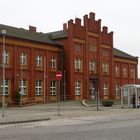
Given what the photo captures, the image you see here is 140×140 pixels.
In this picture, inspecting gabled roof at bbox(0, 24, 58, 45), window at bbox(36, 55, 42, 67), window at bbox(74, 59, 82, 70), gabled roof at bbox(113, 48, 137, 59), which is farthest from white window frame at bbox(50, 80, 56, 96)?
gabled roof at bbox(113, 48, 137, 59)

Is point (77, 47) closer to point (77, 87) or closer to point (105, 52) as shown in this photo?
point (77, 87)

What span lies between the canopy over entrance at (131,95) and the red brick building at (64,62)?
16913 mm

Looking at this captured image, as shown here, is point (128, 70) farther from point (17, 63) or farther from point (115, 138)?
point (115, 138)

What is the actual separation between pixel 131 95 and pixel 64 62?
73.5 feet

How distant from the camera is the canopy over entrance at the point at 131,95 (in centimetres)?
4709

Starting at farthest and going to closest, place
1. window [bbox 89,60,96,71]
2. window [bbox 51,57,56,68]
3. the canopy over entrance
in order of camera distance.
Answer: window [bbox 89,60,96,71], window [bbox 51,57,56,68], the canopy over entrance

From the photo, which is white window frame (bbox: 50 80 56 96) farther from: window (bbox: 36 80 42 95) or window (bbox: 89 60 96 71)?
window (bbox: 89 60 96 71)

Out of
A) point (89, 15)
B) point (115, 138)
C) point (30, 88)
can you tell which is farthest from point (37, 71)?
point (115, 138)

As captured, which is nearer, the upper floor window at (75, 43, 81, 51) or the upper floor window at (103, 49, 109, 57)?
the upper floor window at (75, 43, 81, 51)

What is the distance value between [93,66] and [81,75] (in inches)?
168

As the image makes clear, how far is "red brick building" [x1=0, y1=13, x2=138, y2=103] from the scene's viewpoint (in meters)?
60.3

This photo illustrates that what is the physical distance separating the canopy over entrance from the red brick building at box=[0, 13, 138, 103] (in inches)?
666

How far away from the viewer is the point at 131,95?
4819 centimetres

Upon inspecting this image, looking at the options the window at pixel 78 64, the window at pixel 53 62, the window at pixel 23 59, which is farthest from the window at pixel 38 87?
the window at pixel 78 64
